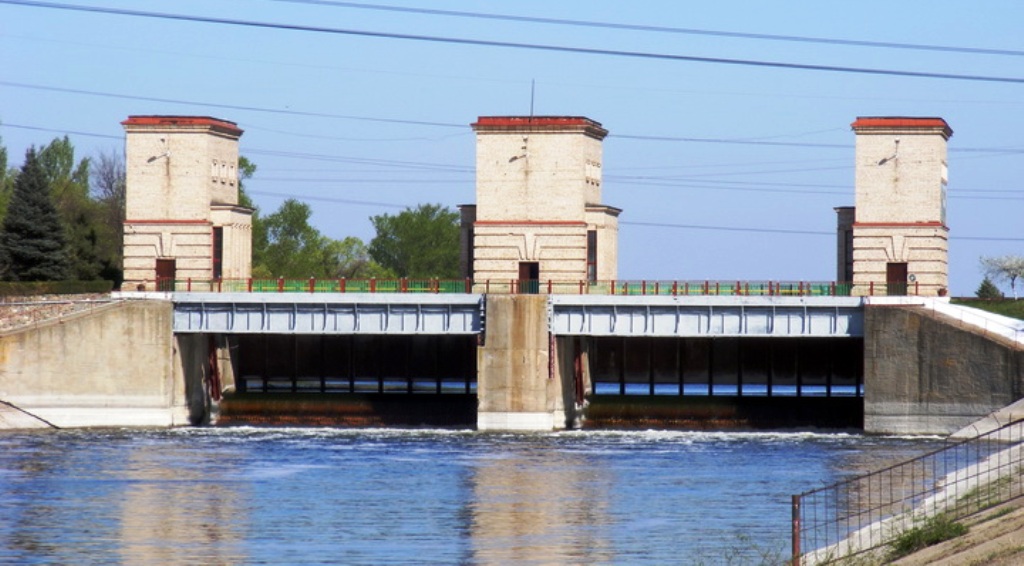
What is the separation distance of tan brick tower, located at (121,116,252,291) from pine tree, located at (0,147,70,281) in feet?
51.8

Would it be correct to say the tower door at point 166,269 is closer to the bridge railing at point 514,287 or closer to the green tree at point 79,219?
the bridge railing at point 514,287

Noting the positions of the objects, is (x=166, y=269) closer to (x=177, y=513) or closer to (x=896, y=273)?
(x=896, y=273)

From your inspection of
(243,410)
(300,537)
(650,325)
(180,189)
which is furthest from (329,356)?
(300,537)

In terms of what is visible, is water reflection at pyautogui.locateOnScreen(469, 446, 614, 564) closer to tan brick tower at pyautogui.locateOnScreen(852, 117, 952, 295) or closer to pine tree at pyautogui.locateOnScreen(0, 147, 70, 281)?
tan brick tower at pyautogui.locateOnScreen(852, 117, 952, 295)

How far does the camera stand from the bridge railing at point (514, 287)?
72.2 meters

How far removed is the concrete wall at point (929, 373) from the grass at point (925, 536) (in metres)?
38.5

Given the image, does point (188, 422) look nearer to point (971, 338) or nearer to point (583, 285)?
point (583, 285)

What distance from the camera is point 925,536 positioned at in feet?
90.6

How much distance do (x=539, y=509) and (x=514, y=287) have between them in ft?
96.0

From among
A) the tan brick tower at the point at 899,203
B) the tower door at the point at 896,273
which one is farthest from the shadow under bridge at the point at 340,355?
the tower door at the point at 896,273

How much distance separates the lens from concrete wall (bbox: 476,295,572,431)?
71500 mm

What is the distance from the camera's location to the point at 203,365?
78.4m

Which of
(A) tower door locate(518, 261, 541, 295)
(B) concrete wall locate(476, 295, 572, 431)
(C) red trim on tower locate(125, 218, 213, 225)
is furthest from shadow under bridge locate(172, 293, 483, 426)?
(C) red trim on tower locate(125, 218, 213, 225)

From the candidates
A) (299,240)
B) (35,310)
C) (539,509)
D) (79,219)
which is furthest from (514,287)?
(299,240)
